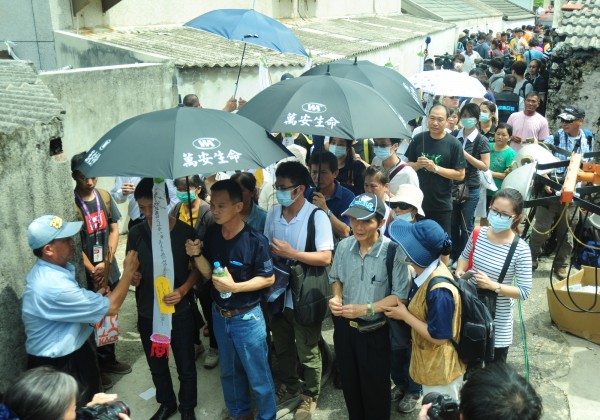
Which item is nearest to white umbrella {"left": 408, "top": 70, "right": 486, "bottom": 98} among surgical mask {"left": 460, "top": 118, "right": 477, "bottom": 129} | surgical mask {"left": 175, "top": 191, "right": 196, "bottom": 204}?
surgical mask {"left": 460, "top": 118, "right": 477, "bottom": 129}

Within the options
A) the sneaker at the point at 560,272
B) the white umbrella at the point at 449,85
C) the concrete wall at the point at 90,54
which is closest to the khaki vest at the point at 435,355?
the white umbrella at the point at 449,85

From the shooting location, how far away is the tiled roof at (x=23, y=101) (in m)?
3.63

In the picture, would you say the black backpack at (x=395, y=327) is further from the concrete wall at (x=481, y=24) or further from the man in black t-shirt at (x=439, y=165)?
the concrete wall at (x=481, y=24)

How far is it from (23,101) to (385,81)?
129 inches

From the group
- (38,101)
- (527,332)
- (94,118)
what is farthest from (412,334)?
(94,118)

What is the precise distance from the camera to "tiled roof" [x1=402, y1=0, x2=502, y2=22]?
28.8 metres

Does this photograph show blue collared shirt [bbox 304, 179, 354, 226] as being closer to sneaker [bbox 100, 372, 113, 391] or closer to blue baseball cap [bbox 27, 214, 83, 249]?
blue baseball cap [bbox 27, 214, 83, 249]

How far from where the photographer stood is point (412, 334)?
11.4ft

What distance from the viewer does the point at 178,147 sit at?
328 cm

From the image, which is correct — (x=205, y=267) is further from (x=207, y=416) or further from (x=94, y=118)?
(x=94, y=118)

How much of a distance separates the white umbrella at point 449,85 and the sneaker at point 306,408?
146 inches

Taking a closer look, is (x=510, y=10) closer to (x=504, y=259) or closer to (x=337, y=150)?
(x=337, y=150)

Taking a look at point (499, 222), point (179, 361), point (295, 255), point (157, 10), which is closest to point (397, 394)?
point (295, 255)

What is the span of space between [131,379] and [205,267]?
166 cm
